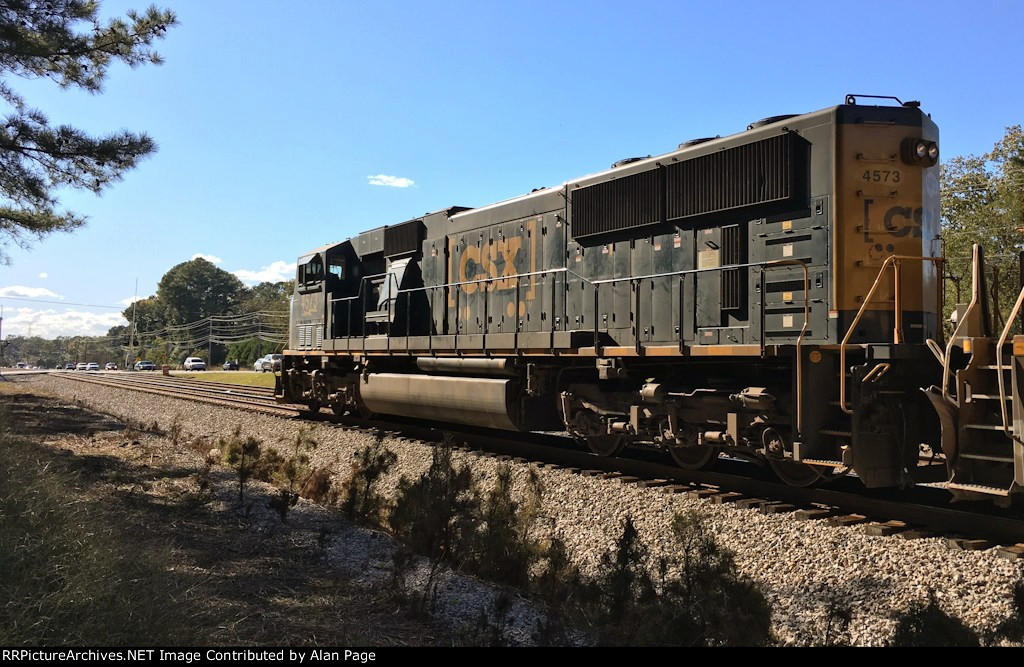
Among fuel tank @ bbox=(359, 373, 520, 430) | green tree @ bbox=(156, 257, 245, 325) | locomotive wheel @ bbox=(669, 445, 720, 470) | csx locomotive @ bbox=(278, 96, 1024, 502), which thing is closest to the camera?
csx locomotive @ bbox=(278, 96, 1024, 502)

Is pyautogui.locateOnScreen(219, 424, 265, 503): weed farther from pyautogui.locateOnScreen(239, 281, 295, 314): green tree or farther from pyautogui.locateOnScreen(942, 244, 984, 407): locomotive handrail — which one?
pyautogui.locateOnScreen(239, 281, 295, 314): green tree

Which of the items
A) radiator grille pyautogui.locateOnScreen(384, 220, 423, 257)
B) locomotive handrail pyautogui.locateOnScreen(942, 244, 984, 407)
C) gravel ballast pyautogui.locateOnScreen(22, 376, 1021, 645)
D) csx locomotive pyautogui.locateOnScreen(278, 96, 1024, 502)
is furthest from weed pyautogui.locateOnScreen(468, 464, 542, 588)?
radiator grille pyautogui.locateOnScreen(384, 220, 423, 257)

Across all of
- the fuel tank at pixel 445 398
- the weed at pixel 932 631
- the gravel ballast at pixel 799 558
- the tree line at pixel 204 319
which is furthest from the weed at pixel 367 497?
the tree line at pixel 204 319

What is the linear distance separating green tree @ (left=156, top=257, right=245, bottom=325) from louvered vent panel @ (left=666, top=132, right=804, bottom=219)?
328 feet

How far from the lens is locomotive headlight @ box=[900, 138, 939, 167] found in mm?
6820

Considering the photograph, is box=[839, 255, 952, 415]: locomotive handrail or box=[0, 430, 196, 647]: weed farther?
box=[839, 255, 952, 415]: locomotive handrail

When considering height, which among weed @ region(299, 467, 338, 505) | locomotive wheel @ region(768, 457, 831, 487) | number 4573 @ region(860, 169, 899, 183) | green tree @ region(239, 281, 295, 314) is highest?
green tree @ region(239, 281, 295, 314)

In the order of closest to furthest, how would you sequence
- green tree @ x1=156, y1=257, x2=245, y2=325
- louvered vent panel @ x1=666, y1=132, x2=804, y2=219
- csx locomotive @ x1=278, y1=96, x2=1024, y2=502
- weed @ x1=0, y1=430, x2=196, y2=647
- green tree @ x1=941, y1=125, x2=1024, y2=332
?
1. weed @ x1=0, y1=430, x2=196, y2=647
2. csx locomotive @ x1=278, y1=96, x2=1024, y2=502
3. louvered vent panel @ x1=666, y1=132, x2=804, y2=219
4. green tree @ x1=941, y1=125, x2=1024, y2=332
5. green tree @ x1=156, y1=257, x2=245, y2=325

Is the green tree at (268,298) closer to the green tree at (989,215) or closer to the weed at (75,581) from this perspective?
the green tree at (989,215)

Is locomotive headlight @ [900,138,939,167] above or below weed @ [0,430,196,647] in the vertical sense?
above

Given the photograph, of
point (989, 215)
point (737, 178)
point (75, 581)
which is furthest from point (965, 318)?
point (989, 215)

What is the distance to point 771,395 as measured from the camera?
6609 millimetres

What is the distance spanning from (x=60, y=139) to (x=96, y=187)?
86 centimetres
